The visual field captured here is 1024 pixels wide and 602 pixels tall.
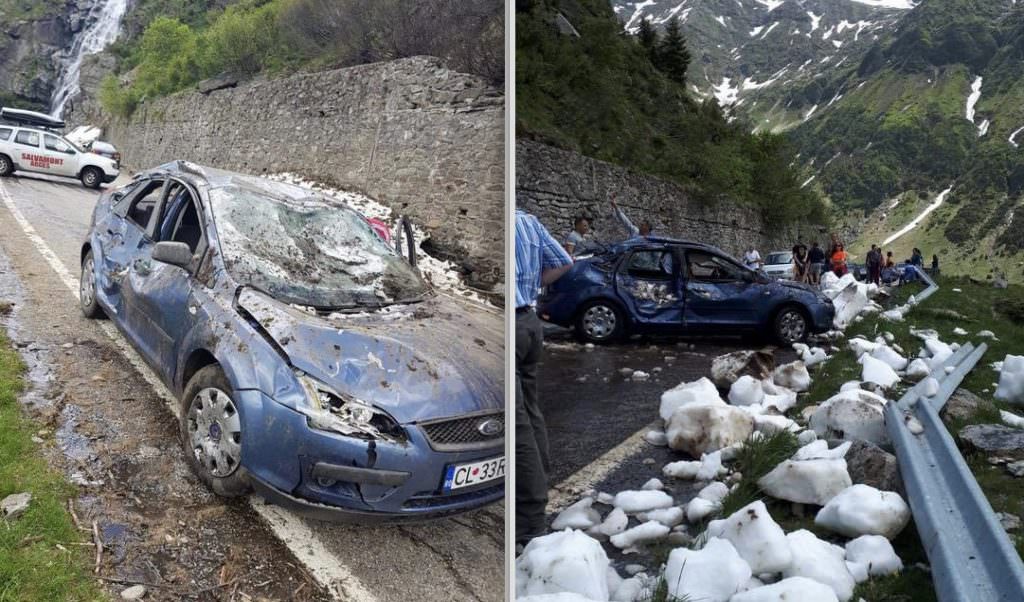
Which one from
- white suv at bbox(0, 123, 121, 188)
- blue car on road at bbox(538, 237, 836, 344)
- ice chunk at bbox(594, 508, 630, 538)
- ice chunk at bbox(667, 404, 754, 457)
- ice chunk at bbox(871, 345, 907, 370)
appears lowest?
ice chunk at bbox(594, 508, 630, 538)

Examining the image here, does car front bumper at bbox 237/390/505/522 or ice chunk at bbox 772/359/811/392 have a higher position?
ice chunk at bbox 772/359/811/392

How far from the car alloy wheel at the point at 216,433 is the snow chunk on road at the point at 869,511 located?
116 cm

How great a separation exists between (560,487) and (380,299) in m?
0.63

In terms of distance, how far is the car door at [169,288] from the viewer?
1.11 m

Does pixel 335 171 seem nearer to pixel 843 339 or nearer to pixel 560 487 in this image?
pixel 560 487

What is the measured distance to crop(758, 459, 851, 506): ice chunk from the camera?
53.3 inches

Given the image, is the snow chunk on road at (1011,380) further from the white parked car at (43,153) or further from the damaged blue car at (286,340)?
the white parked car at (43,153)

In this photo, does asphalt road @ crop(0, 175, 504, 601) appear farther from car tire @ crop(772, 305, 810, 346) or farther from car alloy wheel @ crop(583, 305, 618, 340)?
car tire @ crop(772, 305, 810, 346)

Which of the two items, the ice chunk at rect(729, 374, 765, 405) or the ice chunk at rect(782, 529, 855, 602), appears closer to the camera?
the ice chunk at rect(782, 529, 855, 602)

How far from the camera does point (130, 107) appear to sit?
3.97 feet

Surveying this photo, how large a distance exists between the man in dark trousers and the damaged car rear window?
0.93 ft

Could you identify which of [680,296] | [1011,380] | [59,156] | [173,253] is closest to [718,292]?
[680,296]

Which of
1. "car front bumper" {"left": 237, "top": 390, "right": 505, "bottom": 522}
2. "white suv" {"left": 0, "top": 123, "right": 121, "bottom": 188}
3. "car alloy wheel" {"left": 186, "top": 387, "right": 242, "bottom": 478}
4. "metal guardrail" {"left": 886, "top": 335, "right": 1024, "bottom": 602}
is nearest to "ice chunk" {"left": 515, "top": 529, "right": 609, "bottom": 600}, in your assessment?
"car front bumper" {"left": 237, "top": 390, "right": 505, "bottom": 522}

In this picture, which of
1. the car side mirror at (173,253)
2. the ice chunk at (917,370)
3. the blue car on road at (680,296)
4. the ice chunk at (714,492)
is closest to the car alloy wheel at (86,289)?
→ the car side mirror at (173,253)
